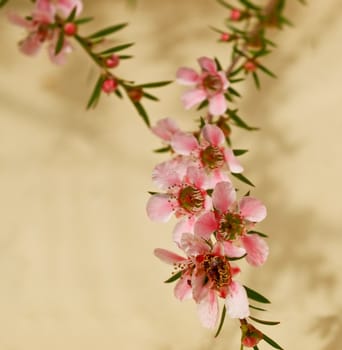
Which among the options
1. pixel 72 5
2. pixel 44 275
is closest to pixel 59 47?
pixel 72 5

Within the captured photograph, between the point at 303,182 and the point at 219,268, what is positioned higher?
the point at 303,182

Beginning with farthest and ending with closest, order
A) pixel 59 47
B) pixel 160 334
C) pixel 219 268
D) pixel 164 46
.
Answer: pixel 164 46, pixel 160 334, pixel 59 47, pixel 219 268

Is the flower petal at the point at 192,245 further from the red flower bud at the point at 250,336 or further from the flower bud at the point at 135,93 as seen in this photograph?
the flower bud at the point at 135,93

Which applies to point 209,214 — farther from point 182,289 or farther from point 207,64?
point 207,64

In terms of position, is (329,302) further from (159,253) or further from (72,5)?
(72,5)

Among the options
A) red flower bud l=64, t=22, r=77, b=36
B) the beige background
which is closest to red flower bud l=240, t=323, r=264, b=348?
the beige background
